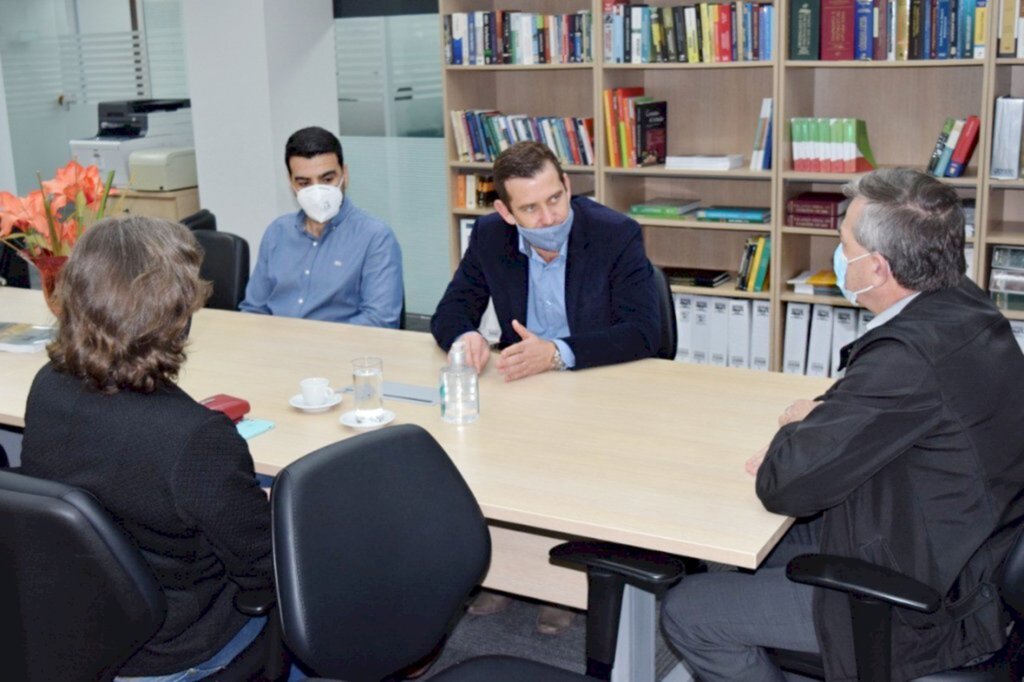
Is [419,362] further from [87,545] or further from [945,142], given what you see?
[945,142]

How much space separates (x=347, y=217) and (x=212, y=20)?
2485 millimetres

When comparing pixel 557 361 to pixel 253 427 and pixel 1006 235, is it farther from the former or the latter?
pixel 1006 235

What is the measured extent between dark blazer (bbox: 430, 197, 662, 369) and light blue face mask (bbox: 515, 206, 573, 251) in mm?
32

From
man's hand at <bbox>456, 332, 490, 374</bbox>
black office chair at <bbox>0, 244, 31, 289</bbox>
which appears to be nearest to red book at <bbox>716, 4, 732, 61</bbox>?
man's hand at <bbox>456, 332, 490, 374</bbox>

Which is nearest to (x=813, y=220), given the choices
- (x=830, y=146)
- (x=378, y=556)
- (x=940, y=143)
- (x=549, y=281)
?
(x=830, y=146)

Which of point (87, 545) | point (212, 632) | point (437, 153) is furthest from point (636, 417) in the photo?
point (437, 153)

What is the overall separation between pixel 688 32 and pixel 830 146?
27.7 inches

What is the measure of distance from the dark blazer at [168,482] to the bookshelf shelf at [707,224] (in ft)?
9.85

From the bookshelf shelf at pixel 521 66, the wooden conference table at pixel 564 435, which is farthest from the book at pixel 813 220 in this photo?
the wooden conference table at pixel 564 435

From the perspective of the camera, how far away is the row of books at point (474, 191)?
Result: 197 inches

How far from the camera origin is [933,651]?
1850 millimetres

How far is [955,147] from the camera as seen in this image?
4051mm

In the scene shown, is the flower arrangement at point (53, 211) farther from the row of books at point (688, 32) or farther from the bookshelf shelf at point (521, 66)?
the row of books at point (688, 32)

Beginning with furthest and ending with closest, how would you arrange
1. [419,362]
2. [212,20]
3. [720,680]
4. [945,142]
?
[212,20]
[945,142]
[419,362]
[720,680]
